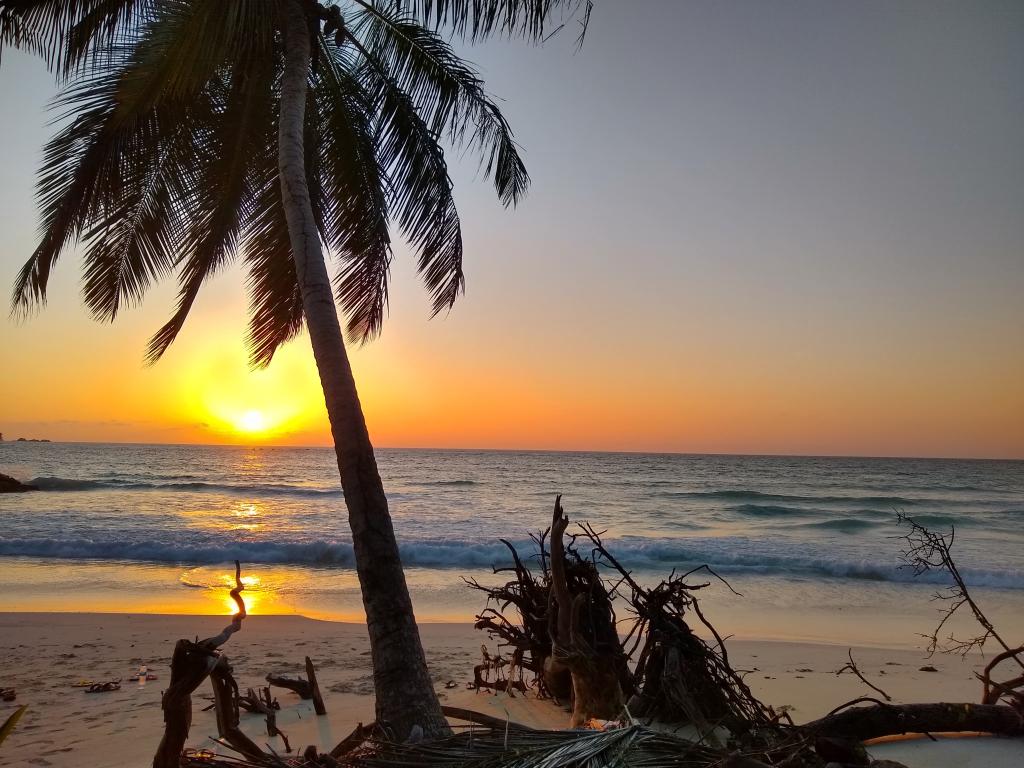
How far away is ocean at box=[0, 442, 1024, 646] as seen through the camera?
442 inches

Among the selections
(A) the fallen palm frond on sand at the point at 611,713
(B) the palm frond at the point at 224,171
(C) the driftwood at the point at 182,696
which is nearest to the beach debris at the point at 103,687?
(A) the fallen palm frond on sand at the point at 611,713

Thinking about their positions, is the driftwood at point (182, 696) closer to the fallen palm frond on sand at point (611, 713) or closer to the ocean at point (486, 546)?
the fallen palm frond on sand at point (611, 713)

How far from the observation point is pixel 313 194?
788 cm

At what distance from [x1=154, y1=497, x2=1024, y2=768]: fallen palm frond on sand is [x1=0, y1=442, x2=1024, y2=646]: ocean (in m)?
5.76

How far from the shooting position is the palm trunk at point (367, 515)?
3.77 m

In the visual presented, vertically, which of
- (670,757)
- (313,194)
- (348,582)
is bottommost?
(348,582)

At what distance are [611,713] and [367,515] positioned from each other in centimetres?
198

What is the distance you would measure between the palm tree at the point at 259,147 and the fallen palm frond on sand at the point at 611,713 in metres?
2.84

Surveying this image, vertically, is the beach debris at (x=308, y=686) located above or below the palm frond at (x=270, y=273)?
below

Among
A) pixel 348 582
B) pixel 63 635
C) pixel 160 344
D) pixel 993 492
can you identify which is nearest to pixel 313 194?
pixel 160 344

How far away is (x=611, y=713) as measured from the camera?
429 centimetres

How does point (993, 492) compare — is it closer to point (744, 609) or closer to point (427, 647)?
point (744, 609)

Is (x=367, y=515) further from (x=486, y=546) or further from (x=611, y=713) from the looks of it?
(x=486, y=546)

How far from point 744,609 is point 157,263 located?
9.94 m
